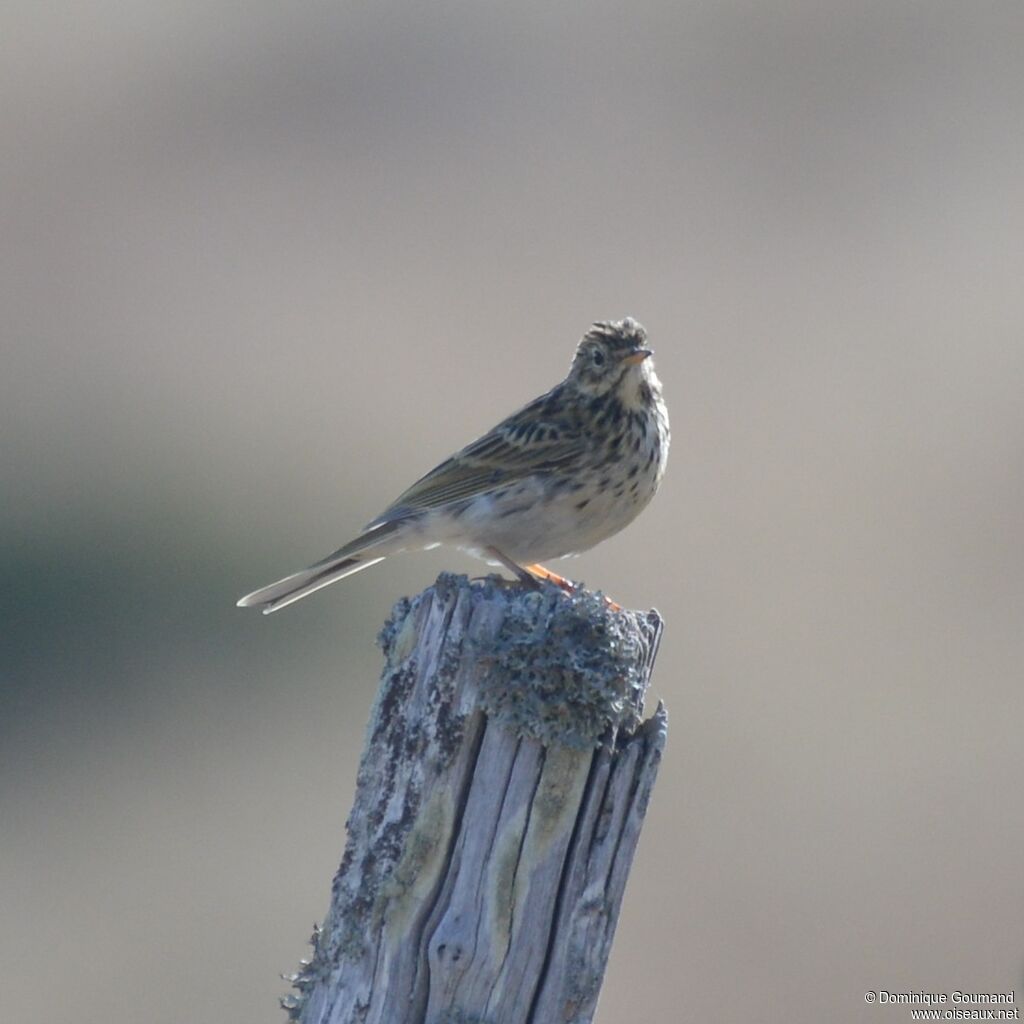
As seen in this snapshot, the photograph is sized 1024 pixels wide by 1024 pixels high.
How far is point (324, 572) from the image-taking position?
8383mm

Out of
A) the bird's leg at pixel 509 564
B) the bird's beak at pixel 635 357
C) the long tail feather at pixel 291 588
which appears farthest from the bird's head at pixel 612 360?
the long tail feather at pixel 291 588

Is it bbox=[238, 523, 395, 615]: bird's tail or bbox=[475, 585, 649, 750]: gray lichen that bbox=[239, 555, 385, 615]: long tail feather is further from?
bbox=[475, 585, 649, 750]: gray lichen

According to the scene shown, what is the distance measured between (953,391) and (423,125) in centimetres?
1763

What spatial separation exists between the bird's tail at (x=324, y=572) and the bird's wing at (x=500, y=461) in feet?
0.51

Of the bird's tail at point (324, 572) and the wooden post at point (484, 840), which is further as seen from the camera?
the bird's tail at point (324, 572)

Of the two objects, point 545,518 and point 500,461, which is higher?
point 500,461

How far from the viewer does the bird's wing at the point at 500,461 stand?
8.46m

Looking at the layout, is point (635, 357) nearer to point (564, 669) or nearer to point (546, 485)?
point (546, 485)

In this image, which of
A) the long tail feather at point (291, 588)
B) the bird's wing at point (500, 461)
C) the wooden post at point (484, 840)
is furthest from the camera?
the bird's wing at point (500, 461)

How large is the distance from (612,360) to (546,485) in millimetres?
796

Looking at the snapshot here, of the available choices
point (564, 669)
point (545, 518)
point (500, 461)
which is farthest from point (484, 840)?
point (500, 461)

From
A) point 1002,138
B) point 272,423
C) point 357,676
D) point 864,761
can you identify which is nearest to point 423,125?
point 1002,138

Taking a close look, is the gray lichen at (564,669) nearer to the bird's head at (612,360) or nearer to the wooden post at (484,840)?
the wooden post at (484,840)

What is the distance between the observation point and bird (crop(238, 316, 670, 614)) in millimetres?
8320
